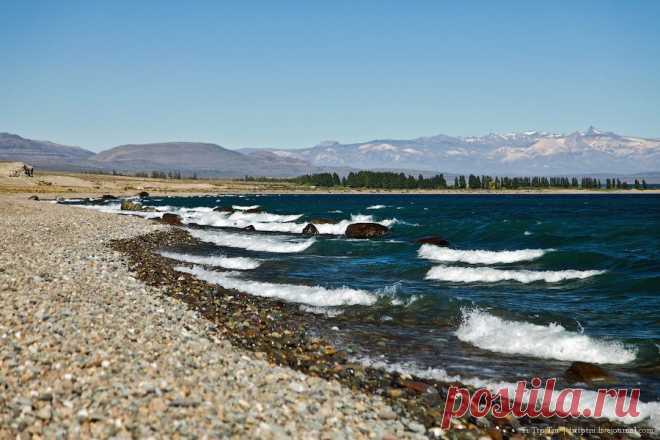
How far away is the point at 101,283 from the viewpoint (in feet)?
62.6

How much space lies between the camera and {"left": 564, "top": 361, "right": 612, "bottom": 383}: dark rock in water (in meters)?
13.3

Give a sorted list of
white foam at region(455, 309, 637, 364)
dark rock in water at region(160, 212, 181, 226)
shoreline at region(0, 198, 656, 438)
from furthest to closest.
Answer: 1. dark rock in water at region(160, 212, 181, 226)
2. white foam at region(455, 309, 637, 364)
3. shoreline at region(0, 198, 656, 438)

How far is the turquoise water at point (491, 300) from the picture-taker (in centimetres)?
1499

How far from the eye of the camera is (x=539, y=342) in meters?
16.0

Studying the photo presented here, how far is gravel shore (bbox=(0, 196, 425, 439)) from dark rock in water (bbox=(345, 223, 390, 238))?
3393 cm

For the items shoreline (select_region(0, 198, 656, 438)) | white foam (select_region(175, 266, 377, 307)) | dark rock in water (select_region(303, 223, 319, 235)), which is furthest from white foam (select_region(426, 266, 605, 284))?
dark rock in water (select_region(303, 223, 319, 235))

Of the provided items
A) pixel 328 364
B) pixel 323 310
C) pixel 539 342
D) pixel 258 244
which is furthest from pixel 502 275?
pixel 258 244

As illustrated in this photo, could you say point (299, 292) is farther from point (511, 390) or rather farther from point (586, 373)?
point (586, 373)

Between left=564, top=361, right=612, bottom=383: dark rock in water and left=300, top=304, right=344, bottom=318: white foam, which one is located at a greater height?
left=300, top=304, right=344, bottom=318: white foam

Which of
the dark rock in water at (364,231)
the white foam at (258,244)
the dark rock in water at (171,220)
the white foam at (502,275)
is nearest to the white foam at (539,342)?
the white foam at (502,275)

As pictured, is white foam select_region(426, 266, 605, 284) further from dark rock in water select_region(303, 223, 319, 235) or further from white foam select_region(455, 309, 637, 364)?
dark rock in water select_region(303, 223, 319, 235)

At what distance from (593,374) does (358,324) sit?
23.6 feet

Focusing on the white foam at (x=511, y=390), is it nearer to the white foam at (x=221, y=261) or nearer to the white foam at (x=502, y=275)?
the white foam at (x=502, y=275)

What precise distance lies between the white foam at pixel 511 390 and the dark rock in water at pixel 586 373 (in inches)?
37.1
